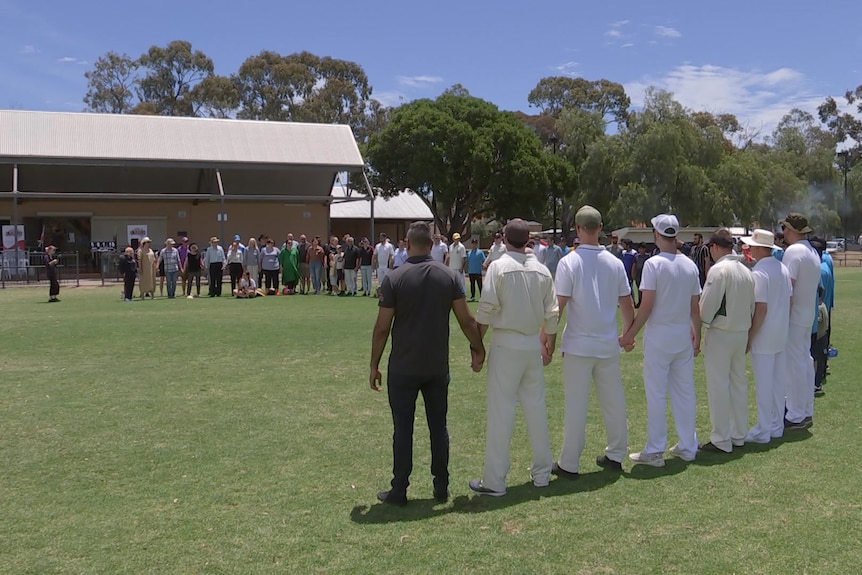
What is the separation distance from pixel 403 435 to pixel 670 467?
6.97 feet

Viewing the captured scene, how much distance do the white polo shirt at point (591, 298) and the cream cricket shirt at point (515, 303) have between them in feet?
1.09

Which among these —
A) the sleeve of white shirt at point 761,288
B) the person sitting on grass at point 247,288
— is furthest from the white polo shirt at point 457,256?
the sleeve of white shirt at point 761,288

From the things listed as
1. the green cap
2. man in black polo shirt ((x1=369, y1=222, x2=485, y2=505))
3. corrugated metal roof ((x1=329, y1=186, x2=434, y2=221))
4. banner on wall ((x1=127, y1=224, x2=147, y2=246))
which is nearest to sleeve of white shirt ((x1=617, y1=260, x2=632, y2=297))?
the green cap

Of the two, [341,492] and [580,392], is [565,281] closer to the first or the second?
[580,392]

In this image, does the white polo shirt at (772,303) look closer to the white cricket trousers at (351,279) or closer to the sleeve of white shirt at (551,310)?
the sleeve of white shirt at (551,310)

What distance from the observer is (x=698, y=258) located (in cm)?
1878

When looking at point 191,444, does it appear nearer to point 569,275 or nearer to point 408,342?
point 408,342

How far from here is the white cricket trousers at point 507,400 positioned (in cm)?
527

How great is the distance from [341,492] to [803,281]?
4.47 metres

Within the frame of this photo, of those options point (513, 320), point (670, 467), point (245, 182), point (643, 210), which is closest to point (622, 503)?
point (670, 467)

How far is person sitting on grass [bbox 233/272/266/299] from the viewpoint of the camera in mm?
22688

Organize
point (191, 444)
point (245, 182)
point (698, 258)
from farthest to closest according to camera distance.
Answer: point (245, 182), point (698, 258), point (191, 444)

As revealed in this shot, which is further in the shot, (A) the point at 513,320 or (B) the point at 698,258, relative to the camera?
(B) the point at 698,258

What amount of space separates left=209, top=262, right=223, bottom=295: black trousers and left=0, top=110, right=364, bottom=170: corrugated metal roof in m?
11.9
